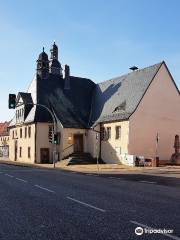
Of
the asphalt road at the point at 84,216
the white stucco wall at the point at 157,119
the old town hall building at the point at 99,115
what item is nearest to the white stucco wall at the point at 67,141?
the old town hall building at the point at 99,115

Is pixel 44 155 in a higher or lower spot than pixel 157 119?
lower

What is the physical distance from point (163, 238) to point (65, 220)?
8.40ft

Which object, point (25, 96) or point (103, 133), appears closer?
point (103, 133)

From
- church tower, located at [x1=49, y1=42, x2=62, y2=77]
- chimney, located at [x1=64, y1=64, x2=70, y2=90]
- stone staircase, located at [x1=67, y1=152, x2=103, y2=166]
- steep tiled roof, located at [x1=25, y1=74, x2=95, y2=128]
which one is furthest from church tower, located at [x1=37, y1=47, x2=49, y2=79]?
stone staircase, located at [x1=67, y1=152, x2=103, y2=166]

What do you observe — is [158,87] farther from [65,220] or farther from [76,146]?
[65,220]

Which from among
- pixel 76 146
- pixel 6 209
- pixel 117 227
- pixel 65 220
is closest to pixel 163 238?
pixel 117 227

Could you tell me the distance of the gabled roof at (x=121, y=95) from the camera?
1843 inches

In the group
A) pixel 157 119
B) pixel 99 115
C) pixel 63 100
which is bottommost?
pixel 157 119

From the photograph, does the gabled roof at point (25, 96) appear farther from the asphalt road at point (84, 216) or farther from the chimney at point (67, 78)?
the asphalt road at point (84, 216)

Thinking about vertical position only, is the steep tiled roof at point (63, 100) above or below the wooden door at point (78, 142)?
above

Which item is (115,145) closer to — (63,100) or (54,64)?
(63,100)

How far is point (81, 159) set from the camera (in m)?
49.6

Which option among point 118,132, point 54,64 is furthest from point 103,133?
point 54,64

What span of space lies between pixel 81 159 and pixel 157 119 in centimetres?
1001
